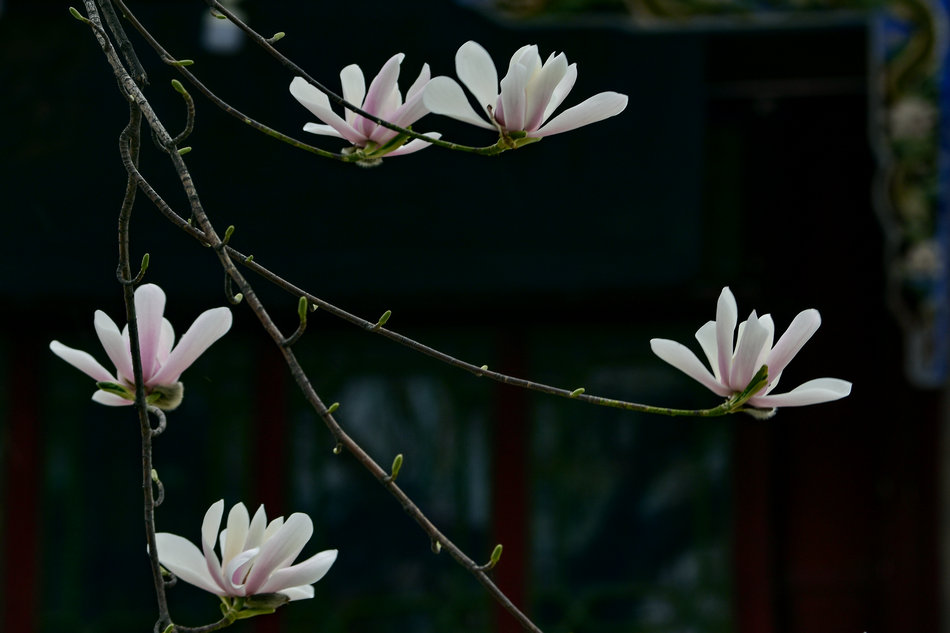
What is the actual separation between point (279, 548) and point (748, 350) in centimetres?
29

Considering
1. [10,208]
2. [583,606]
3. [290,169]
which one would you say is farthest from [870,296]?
[10,208]

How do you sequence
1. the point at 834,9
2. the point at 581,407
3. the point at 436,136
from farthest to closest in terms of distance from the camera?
the point at 581,407 < the point at 834,9 < the point at 436,136

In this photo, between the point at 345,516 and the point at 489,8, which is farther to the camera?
the point at 345,516

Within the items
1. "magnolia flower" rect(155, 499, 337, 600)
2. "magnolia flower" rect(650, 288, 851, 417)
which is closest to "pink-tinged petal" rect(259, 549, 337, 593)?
"magnolia flower" rect(155, 499, 337, 600)

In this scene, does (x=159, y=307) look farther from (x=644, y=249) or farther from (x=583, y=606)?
(x=583, y=606)

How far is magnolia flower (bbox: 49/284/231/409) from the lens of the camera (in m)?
0.81

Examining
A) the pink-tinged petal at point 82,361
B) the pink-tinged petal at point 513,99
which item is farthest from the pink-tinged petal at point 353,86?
the pink-tinged petal at point 82,361

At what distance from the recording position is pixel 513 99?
2.56ft

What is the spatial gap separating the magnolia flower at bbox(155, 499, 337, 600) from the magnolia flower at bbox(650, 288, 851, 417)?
0.23 metres

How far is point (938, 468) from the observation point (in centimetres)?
321

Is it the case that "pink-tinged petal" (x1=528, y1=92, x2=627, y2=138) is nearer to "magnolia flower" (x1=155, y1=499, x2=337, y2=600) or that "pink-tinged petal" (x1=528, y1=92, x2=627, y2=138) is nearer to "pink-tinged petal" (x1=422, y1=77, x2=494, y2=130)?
"pink-tinged petal" (x1=422, y1=77, x2=494, y2=130)

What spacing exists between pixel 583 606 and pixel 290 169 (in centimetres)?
121

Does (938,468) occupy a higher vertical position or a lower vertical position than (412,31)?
lower

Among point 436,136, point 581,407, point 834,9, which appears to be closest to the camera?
point 436,136
